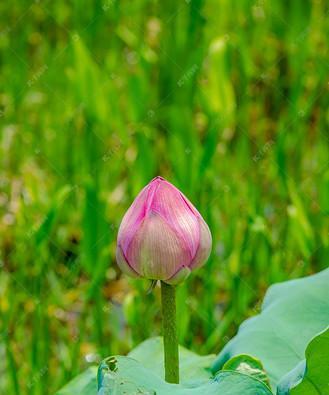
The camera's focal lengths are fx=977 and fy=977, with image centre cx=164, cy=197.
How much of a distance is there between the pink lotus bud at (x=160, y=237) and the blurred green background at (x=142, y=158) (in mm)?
752

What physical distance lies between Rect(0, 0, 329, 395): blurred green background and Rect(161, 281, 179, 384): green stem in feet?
2.27

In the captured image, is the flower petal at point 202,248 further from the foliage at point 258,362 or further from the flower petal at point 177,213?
the foliage at point 258,362

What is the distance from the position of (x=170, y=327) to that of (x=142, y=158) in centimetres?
119

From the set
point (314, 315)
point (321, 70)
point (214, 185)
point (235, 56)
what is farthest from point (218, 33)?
point (314, 315)

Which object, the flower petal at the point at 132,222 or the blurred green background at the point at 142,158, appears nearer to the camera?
the flower petal at the point at 132,222

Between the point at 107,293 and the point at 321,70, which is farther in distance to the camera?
the point at 321,70

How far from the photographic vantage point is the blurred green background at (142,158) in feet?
6.50

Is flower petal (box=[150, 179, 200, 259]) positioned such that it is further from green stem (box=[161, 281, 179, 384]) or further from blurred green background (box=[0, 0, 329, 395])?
blurred green background (box=[0, 0, 329, 395])

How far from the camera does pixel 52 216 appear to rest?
184cm

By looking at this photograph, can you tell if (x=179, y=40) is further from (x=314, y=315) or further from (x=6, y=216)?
(x=314, y=315)

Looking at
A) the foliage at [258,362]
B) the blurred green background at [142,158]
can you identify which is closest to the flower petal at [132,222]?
the foliage at [258,362]

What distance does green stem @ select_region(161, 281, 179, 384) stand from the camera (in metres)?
1.00

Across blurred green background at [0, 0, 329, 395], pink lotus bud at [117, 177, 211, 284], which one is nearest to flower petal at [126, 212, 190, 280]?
pink lotus bud at [117, 177, 211, 284]

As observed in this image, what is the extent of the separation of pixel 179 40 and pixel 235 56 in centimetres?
33
